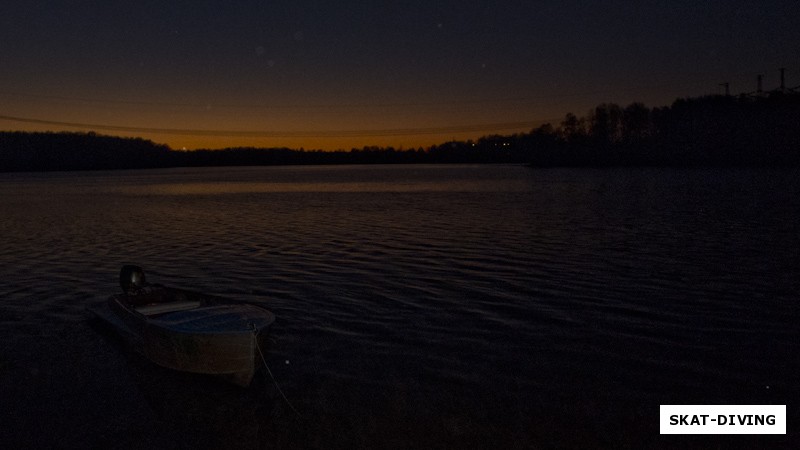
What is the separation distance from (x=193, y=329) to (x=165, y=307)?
3.39 metres

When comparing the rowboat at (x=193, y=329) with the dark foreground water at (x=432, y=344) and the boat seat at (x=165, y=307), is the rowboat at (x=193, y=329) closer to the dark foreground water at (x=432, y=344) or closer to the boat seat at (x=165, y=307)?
the boat seat at (x=165, y=307)

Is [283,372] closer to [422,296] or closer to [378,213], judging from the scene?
[422,296]

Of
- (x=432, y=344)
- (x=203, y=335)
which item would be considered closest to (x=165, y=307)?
(x=203, y=335)

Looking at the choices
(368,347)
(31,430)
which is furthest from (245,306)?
(31,430)

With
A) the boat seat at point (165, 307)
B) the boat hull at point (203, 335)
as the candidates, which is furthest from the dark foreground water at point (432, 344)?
the boat seat at point (165, 307)

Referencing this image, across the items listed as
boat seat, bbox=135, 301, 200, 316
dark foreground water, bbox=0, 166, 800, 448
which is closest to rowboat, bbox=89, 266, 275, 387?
boat seat, bbox=135, 301, 200, 316

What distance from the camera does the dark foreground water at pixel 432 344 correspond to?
35.9ft

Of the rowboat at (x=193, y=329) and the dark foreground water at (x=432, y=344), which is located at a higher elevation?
the rowboat at (x=193, y=329)

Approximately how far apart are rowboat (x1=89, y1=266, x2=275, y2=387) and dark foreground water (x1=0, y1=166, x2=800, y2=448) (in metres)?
0.57

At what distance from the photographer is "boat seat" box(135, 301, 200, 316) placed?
1545 centimetres

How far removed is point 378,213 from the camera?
52844 millimetres

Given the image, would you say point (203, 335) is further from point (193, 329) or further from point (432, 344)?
point (432, 344)

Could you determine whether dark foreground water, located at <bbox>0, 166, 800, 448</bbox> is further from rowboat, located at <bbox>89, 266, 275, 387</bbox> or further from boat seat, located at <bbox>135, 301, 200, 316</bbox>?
boat seat, located at <bbox>135, 301, 200, 316</bbox>

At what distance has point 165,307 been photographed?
15.8 meters
